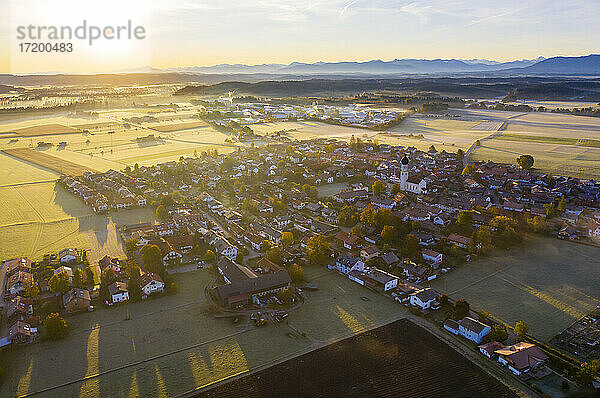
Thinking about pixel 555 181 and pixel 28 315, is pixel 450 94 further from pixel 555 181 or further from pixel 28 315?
pixel 28 315

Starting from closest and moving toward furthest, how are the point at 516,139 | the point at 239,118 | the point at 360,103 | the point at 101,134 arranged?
the point at 516,139 → the point at 101,134 → the point at 239,118 → the point at 360,103

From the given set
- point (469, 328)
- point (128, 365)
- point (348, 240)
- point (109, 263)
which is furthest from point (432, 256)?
point (109, 263)

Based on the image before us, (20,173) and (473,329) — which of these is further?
(20,173)

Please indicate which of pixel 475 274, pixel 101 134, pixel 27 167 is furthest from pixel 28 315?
pixel 101 134

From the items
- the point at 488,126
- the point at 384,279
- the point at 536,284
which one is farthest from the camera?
the point at 488,126

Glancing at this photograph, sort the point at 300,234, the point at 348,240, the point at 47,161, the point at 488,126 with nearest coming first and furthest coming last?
the point at 348,240 → the point at 300,234 → the point at 47,161 → the point at 488,126

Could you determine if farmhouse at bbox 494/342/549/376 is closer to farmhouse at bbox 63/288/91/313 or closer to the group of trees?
farmhouse at bbox 63/288/91/313

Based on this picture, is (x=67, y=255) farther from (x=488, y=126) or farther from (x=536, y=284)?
(x=488, y=126)
